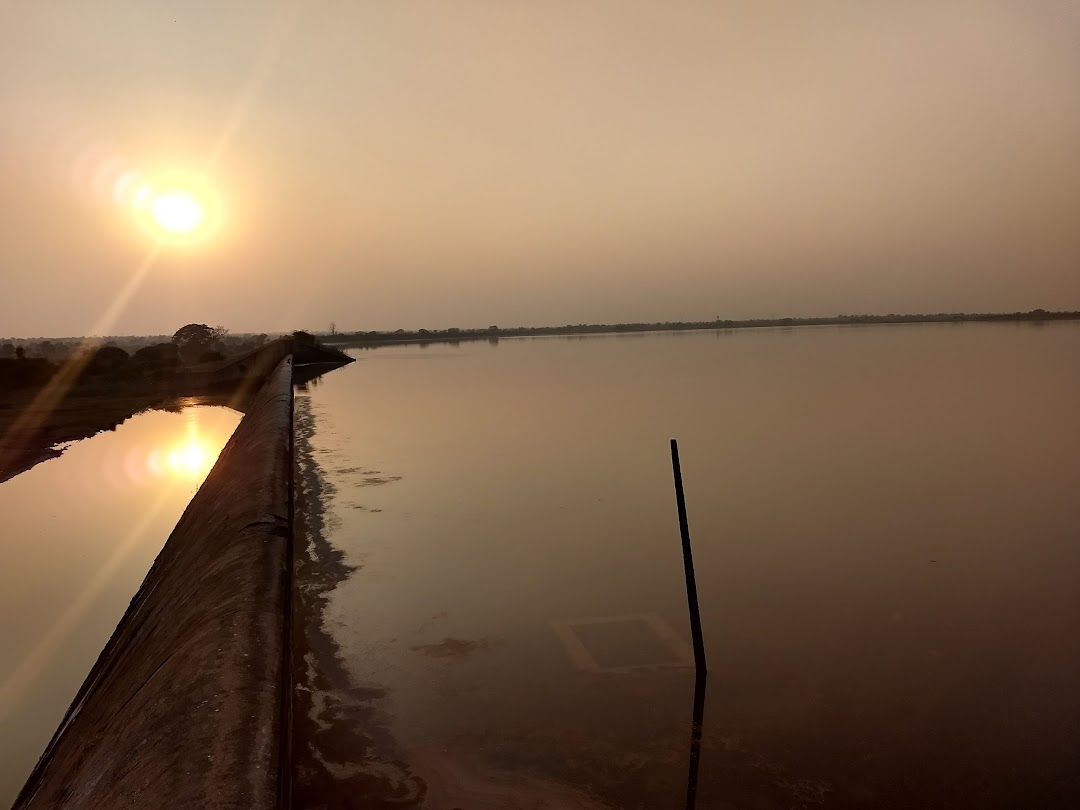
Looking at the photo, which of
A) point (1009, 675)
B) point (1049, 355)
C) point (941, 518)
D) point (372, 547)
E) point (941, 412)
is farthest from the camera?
point (1049, 355)

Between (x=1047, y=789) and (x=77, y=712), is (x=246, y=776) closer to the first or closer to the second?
(x=77, y=712)

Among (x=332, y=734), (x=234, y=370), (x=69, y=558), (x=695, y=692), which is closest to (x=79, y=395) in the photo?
(x=234, y=370)

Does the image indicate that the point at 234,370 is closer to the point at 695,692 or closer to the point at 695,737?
the point at 695,692

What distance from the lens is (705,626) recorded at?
8.82 metres

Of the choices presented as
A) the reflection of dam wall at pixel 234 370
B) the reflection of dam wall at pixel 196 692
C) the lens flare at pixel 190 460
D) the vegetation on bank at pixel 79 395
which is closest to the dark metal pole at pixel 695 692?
the reflection of dam wall at pixel 196 692

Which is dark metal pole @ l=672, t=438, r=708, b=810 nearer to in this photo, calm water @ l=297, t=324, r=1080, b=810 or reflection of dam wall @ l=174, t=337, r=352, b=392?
calm water @ l=297, t=324, r=1080, b=810

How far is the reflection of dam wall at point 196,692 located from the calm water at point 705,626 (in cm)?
128

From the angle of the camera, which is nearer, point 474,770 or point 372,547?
point 474,770

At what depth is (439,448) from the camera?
24.0 metres

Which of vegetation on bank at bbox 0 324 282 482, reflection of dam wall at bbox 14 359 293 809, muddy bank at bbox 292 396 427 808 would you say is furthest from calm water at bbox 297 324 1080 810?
vegetation on bank at bbox 0 324 282 482

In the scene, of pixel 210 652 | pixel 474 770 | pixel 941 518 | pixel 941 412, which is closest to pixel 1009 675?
pixel 474 770

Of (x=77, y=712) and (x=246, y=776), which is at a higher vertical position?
(x=246, y=776)

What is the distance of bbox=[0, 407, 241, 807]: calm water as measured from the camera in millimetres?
7668

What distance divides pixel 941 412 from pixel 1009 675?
80.6ft
